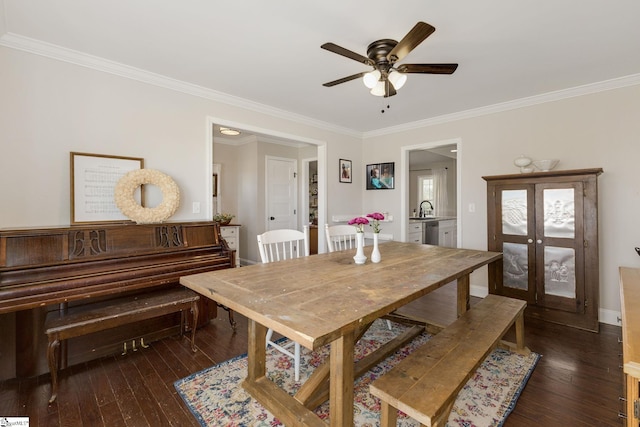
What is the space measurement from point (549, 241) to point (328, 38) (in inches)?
113

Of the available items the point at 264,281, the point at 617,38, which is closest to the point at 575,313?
the point at 617,38

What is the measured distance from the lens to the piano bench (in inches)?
71.6

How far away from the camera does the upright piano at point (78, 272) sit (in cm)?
183

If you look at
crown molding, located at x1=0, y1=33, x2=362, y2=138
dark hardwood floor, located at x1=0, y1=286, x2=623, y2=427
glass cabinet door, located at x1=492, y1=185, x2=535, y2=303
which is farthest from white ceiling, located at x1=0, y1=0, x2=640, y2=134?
dark hardwood floor, located at x1=0, y1=286, x2=623, y2=427

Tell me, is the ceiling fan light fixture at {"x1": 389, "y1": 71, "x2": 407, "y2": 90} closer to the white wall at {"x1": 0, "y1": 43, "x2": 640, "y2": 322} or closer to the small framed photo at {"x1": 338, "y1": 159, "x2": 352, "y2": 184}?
the white wall at {"x1": 0, "y1": 43, "x2": 640, "y2": 322}

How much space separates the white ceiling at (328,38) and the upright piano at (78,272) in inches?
55.1

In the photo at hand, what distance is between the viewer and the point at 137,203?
8.37ft

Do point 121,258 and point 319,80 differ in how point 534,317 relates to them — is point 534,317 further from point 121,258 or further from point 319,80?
point 121,258

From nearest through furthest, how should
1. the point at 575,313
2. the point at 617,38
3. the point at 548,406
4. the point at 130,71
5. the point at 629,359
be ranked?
1. the point at 629,359
2. the point at 548,406
3. the point at 617,38
4. the point at 130,71
5. the point at 575,313

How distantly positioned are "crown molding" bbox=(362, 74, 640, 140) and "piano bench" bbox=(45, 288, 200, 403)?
145 inches

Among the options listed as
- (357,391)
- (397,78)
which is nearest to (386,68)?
(397,78)

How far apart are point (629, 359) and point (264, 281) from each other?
4.77ft

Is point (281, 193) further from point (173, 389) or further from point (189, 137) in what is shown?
point (173, 389)

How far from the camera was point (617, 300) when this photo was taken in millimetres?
2898
